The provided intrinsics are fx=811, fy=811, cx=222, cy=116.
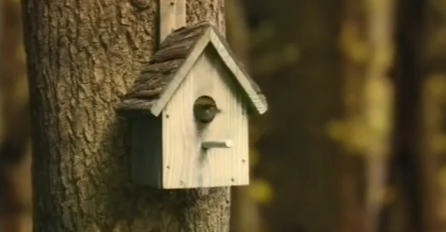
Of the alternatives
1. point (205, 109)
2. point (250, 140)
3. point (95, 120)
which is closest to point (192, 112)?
point (205, 109)

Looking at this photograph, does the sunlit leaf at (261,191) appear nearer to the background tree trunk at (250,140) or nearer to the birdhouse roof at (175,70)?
the background tree trunk at (250,140)

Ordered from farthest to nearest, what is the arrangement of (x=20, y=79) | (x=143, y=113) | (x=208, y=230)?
(x=20, y=79)
(x=208, y=230)
(x=143, y=113)

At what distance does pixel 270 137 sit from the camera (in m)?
1.84

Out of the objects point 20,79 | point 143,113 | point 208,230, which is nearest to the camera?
point 143,113

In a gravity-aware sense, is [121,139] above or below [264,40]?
below

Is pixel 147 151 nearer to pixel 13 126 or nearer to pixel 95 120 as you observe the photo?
pixel 95 120

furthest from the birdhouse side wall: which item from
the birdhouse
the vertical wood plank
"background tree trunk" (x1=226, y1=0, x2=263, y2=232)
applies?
"background tree trunk" (x1=226, y1=0, x2=263, y2=232)

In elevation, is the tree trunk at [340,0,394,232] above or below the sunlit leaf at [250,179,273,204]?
above

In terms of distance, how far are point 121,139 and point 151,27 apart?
0.51 feet

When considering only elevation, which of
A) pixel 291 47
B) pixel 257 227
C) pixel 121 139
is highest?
pixel 291 47

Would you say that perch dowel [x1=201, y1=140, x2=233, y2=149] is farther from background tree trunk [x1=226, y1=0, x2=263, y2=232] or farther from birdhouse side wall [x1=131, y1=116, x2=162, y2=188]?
background tree trunk [x1=226, y1=0, x2=263, y2=232]

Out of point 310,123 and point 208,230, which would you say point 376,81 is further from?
point 208,230

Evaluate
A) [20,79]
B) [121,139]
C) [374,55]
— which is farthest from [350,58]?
[121,139]

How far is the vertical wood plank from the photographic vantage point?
1086 millimetres
